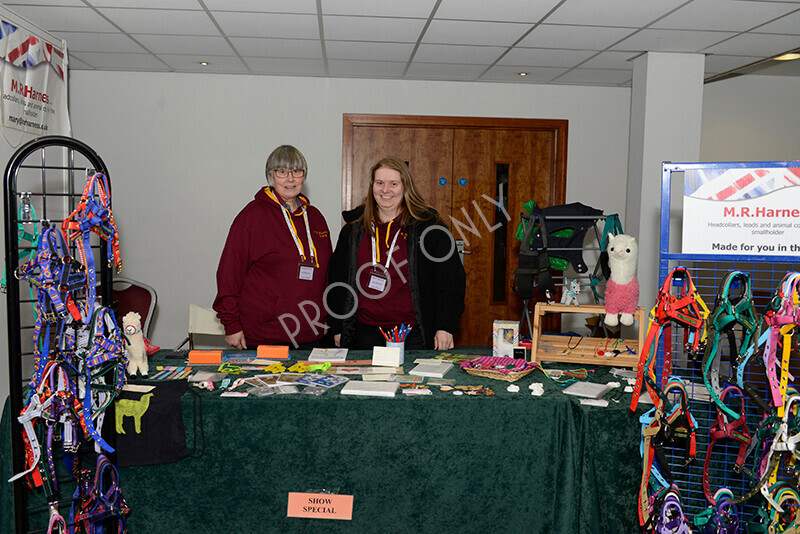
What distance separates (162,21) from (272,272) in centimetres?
176

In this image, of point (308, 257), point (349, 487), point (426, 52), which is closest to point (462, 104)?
point (426, 52)

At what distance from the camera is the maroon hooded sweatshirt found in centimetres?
282

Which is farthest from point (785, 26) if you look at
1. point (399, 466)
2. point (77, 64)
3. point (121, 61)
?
point (77, 64)

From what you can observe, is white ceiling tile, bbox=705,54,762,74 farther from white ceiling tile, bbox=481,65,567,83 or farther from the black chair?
the black chair

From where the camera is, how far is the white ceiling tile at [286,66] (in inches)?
170

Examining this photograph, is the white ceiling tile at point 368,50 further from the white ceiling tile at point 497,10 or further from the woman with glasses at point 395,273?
the woman with glasses at point 395,273

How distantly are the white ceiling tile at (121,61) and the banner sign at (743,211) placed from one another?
3.83 metres

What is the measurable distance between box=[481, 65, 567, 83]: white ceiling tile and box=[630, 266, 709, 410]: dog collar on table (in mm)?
2962

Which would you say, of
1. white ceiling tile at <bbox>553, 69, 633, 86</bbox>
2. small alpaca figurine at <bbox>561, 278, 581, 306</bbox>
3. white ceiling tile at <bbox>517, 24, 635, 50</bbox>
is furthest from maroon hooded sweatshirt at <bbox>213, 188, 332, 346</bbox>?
white ceiling tile at <bbox>553, 69, 633, 86</bbox>

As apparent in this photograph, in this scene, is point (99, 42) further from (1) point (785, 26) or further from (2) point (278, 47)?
(1) point (785, 26)

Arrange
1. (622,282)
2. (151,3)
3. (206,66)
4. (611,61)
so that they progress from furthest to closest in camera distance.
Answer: (206,66), (611,61), (151,3), (622,282)

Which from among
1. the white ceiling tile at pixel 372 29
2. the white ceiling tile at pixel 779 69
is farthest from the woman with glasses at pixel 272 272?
the white ceiling tile at pixel 779 69

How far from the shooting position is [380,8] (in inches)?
125

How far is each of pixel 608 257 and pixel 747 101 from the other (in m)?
3.46
